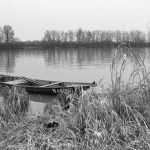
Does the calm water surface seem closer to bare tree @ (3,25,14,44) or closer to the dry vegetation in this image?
the dry vegetation

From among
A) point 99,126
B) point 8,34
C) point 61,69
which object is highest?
point 8,34

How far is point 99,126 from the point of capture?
3.76 meters

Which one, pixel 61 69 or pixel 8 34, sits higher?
pixel 8 34

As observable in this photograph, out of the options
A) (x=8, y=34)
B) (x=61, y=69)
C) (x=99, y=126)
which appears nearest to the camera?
(x=99, y=126)

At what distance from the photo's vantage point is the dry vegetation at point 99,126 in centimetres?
345

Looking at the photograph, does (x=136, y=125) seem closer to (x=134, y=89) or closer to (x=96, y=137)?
(x=96, y=137)

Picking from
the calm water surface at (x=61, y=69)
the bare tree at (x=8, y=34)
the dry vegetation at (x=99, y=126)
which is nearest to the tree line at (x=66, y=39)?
the bare tree at (x=8, y=34)

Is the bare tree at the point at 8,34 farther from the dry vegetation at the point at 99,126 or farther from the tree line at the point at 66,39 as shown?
the dry vegetation at the point at 99,126

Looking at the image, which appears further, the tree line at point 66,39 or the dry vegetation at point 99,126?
the tree line at point 66,39

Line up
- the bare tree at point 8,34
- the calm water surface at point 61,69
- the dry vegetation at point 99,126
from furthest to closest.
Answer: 1. the bare tree at point 8,34
2. the calm water surface at point 61,69
3. the dry vegetation at point 99,126

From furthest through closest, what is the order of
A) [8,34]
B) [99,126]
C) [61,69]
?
[8,34], [61,69], [99,126]

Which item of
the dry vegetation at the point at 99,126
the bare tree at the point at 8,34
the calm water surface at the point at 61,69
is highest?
the bare tree at the point at 8,34

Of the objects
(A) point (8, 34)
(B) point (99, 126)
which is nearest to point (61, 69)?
(B) point (99, 126)

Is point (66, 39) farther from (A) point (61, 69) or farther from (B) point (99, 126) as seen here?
(B) point (99, 126)
